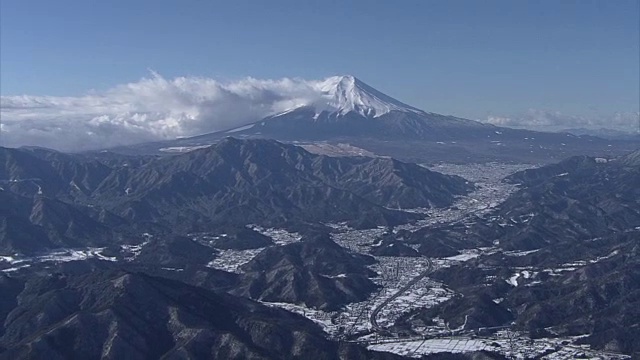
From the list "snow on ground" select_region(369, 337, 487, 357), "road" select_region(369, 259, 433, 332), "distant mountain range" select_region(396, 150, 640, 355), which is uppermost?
"distant mountain range" select_region(396, 150, 640, 355)

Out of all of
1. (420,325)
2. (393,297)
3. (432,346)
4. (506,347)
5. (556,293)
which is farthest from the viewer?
(393,297)

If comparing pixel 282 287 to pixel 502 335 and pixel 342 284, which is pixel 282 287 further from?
pixel 502 335

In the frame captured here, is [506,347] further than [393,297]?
No

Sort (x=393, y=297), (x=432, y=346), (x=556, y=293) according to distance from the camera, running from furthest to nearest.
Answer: (x=393, y=297) < (x=556, y=293) < (x=432, y=346)

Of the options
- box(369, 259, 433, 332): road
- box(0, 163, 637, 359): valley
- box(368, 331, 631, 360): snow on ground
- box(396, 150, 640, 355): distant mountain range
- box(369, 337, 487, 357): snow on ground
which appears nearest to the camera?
box(368, 331, 631, 360): snow on ground

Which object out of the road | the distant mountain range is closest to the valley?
the road

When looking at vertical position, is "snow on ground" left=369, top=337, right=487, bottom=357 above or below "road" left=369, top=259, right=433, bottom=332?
below

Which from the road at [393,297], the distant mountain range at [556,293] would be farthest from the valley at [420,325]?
the distant mountain range at [556,293]

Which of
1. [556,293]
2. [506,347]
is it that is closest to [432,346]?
[506,347]

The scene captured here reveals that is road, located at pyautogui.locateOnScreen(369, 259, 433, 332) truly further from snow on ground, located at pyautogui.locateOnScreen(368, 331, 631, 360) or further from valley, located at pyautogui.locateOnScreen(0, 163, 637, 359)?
snow on ground, located at pyautogui.locateOnScreen(368, 331, 631, 360)

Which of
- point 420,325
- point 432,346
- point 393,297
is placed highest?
point 393,297

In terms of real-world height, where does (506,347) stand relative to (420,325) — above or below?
below

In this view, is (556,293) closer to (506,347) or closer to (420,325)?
(420,325)
